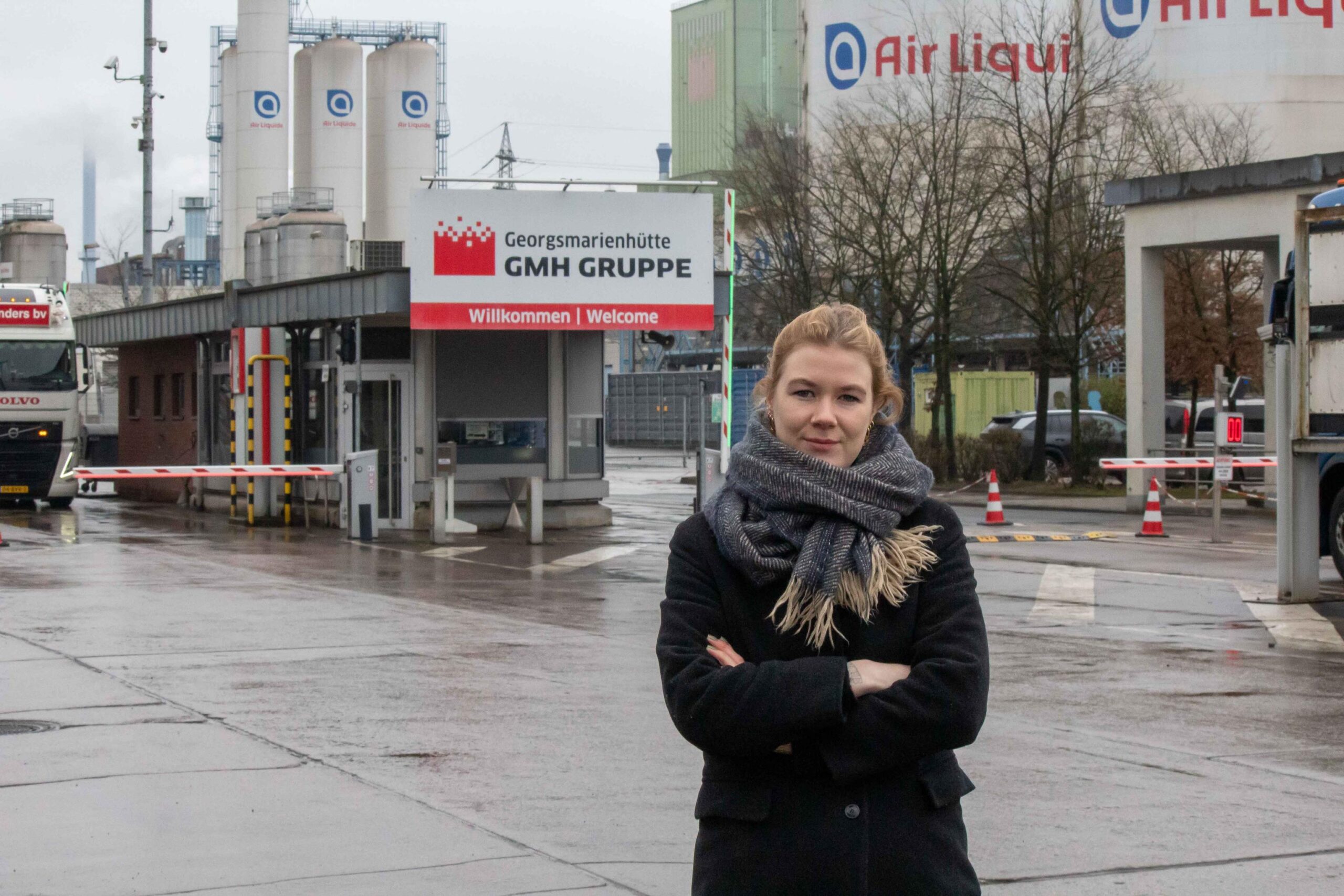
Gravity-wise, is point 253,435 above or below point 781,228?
below

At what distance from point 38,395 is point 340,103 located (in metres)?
37.8

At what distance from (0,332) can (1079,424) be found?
67.9 ft

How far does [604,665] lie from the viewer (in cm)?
1083

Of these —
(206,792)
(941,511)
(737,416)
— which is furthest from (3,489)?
(737,416)

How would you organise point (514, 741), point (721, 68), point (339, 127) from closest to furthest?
point (514, 741), point (339, 127), point (721, 68)

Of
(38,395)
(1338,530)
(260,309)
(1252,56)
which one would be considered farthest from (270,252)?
(1252,56)

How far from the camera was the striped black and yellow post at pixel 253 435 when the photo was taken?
83.7 ft

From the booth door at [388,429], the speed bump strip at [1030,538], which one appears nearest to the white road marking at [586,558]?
the booth door at [388,429]

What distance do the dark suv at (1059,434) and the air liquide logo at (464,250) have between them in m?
15.8

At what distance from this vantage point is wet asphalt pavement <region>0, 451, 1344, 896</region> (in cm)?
583

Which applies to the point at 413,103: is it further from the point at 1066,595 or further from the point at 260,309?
the point at 1066,595

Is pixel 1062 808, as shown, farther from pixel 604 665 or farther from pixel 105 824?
pixel 604 665

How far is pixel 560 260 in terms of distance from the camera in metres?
23.2

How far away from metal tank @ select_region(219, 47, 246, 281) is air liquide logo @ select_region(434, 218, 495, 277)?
42.4m
